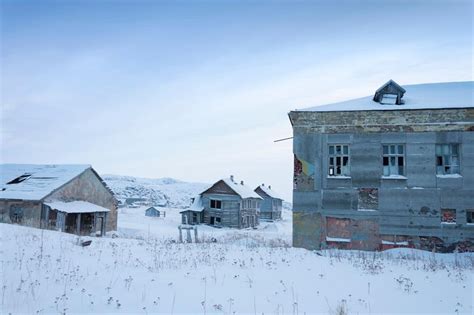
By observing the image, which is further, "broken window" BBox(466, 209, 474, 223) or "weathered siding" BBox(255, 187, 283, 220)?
"weathered siding" BBox(255, 187, 283, 220)

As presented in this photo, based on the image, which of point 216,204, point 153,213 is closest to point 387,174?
point 216,204

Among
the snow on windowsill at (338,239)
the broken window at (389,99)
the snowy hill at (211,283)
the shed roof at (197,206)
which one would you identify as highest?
the broken window at (389,99)

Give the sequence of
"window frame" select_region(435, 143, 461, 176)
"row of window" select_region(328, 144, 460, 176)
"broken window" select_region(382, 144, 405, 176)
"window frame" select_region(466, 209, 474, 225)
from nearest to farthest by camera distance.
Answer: "window frame" select_region(466, 209, 474, 225)
"window frame" select_region(435, 143, 461, 176)
"row of window" select_region(328, 144, 460, 176)
"broken window" select_region(382, 144, 405, 176)

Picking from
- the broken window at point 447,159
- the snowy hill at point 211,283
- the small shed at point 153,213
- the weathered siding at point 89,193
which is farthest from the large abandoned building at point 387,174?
the small shed at point 153,213

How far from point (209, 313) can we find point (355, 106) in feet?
47.4

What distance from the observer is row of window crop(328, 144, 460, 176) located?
1752 centimetres

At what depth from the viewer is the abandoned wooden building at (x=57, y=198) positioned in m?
30.0

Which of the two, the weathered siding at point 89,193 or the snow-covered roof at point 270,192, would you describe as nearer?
the weathered siding at point 89,193

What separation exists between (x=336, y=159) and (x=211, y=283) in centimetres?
1147

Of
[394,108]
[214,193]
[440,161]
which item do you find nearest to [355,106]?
[394,108]

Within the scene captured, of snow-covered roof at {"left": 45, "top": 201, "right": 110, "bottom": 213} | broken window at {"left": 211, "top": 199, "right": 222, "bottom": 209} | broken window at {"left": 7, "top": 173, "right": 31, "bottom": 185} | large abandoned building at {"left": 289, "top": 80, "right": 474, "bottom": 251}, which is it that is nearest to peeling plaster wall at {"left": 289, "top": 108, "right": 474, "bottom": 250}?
large abandoned building at {"left": 289, "top": 80, "right": 474, "bottom": 251}

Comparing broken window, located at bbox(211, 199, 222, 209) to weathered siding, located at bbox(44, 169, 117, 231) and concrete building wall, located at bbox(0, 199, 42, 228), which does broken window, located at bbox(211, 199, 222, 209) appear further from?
concrete building wall, located at bbox(0, 199, 42, 228)

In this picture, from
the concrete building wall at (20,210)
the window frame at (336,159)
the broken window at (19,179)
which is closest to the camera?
the window frame at (336,159)

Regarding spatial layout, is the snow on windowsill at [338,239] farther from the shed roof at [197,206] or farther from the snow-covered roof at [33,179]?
the shed roof at [197,206]
